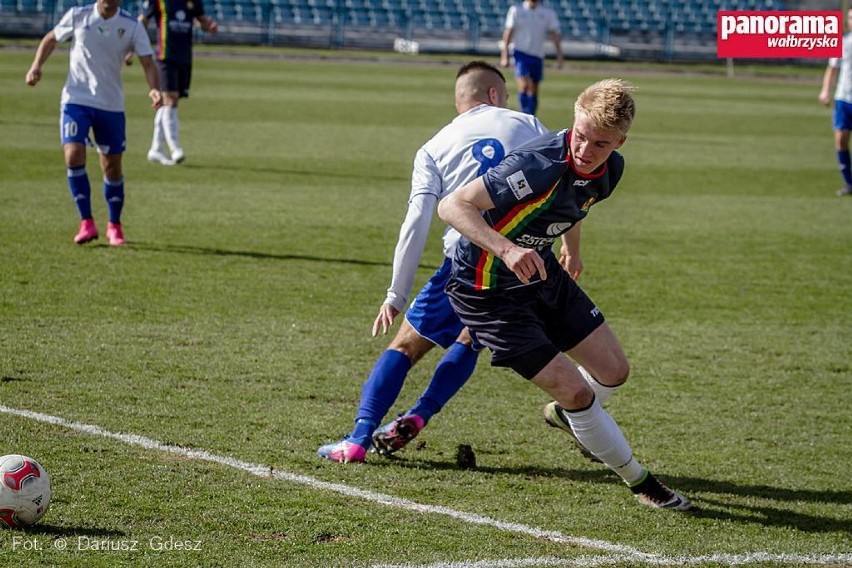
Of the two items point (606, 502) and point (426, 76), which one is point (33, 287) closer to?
point (606, 502)

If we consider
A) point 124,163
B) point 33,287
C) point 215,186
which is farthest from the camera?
point 124,163

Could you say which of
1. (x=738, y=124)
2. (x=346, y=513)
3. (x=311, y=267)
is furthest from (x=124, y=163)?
(x=738, y=124)

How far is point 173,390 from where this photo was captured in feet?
21.8

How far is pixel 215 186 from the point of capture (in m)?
14.4

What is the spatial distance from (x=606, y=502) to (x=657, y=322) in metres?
3.80

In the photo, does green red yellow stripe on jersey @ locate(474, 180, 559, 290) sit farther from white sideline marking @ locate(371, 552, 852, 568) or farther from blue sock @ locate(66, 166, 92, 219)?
blue sock @ locate(66, 166, 92, 219)

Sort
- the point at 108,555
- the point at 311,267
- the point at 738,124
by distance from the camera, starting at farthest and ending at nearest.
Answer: the point at 738,124 < the point at 311,267 < the point at 108,555

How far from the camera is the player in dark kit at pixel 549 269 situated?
474cm

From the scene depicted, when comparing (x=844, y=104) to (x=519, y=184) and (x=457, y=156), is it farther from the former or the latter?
(x=519, y=184)

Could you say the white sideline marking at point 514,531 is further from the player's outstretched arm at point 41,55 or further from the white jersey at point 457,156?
the player's outstretched arm at point 41,55

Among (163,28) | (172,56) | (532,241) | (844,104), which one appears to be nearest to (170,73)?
(172,56)

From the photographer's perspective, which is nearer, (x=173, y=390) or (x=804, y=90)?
(x=173, y=390)

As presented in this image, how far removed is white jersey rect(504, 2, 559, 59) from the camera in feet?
68.8

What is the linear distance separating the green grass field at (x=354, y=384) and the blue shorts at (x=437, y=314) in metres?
0.61
